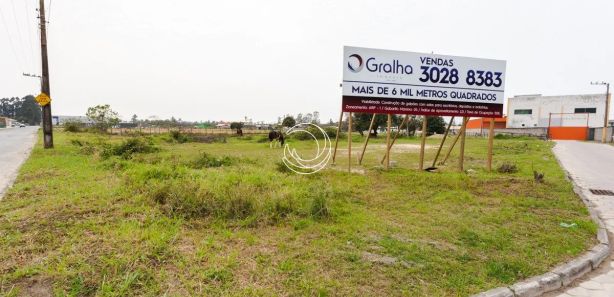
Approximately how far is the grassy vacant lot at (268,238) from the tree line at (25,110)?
123930 mm

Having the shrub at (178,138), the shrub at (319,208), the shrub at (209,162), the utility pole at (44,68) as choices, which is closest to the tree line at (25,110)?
the shrub at (178,138)

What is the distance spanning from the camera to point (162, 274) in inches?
125

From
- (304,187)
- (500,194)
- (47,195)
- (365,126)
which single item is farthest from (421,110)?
(365,126)

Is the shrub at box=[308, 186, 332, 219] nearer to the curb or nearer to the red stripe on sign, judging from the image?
the curb

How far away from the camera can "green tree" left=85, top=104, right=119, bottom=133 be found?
131 feet

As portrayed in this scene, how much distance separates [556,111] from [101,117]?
6282 centimetres

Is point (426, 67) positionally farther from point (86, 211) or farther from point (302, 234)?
point (86, 211)

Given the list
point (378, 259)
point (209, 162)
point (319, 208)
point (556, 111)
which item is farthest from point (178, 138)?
point (556, 111)

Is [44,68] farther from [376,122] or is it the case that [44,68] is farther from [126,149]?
[376,122]

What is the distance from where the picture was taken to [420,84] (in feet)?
30.7

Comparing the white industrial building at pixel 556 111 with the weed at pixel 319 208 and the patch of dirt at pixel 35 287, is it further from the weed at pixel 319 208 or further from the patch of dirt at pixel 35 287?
the patch of dirt at pixel 35 287

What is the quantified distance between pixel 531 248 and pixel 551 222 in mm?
1560

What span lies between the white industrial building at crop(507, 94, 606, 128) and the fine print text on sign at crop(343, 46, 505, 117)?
51.1m

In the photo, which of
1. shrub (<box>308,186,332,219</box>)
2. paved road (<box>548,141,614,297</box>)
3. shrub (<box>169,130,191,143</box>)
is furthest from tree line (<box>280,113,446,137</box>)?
shrub (<box>308,186,332,219</box>)
